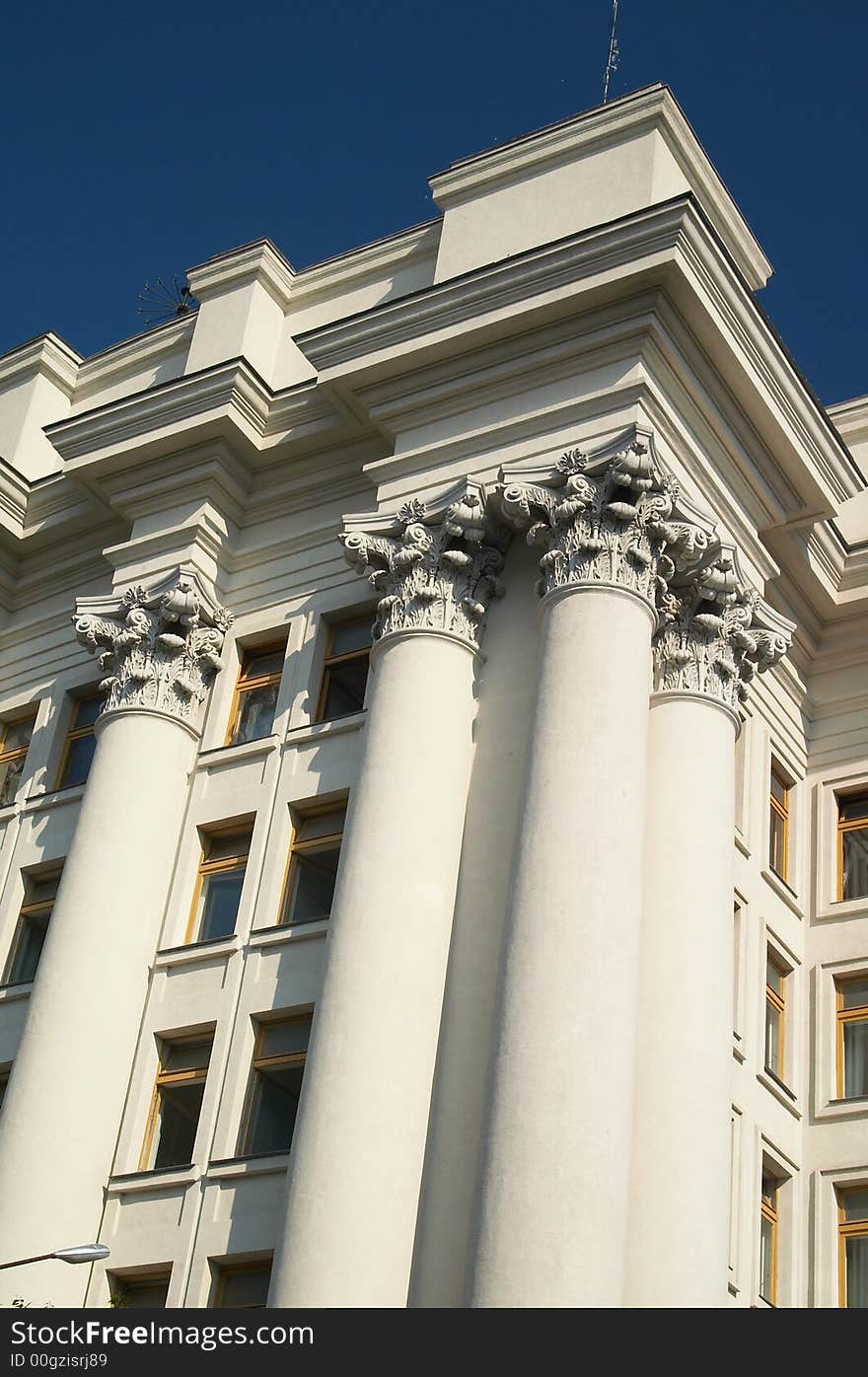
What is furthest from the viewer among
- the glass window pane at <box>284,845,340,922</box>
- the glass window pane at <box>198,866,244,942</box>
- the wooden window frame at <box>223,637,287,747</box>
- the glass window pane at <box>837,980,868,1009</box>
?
the wooden window frame at <box>223,637,287,747</box>

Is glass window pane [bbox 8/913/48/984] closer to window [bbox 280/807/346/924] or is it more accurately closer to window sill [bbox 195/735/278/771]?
window sill [bbox 195/735/278/771]

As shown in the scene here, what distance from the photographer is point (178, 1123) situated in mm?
27484

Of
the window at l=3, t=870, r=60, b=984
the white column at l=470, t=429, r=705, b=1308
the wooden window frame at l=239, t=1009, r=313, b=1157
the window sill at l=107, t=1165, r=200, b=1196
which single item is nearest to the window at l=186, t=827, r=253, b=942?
the wooden window frame at l=239, t=1009, r=313, b=1157

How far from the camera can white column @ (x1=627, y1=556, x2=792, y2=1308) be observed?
23438 mm

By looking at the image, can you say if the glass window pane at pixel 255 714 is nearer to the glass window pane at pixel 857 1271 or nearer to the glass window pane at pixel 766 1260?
the glass window pane at pixel 766 1260

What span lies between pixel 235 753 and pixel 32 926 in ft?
14.7

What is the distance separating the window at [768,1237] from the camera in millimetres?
28219

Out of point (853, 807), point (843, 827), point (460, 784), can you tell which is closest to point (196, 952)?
point (460, 784)

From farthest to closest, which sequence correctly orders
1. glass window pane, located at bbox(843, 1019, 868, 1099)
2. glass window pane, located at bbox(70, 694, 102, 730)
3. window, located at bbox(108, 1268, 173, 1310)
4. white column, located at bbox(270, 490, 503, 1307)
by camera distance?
glass window pane, located at bbox(70, 694, 102, 730)
glass window pane, located at bbox(843, 1019, 868, 1099)
window, located at bbox(108, 1268, 173, 1310)
white column, located at bbox(270, 490, 503, 1307)

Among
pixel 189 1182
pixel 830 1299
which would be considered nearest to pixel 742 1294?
pixel 830 1299

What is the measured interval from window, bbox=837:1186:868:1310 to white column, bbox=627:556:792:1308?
472 cm

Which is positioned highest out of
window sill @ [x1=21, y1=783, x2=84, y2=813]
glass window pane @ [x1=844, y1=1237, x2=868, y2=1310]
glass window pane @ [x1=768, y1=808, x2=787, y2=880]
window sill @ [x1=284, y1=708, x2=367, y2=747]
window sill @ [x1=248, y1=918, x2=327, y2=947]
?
glass window pane @ [x1=768, y1=808, x2=787, y2=880]
